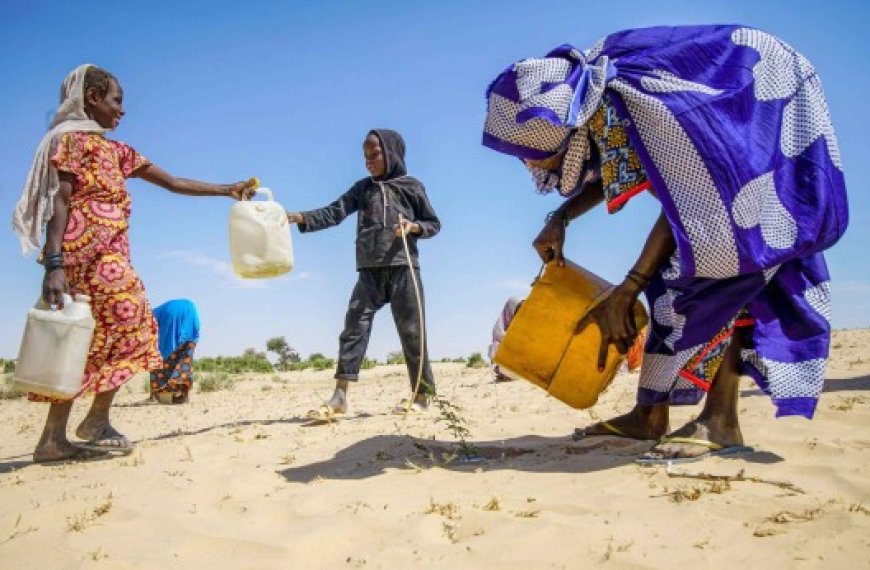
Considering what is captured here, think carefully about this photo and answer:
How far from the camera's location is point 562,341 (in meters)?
3.19

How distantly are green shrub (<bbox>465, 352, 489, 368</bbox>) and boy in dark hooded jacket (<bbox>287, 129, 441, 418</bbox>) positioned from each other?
6.00m

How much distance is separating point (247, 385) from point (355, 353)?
4.70m

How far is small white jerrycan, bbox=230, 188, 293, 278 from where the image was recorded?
431 centimetres

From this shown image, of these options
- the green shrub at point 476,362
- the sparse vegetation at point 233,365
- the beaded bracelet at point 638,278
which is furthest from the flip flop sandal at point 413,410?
the sparse vegetation at point 233,365

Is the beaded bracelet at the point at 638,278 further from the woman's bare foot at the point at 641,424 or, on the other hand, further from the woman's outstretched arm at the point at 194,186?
the woman's outstretched arm at the point at 194,186

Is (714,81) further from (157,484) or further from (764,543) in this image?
(157,484)

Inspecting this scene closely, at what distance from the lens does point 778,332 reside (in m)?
3.06

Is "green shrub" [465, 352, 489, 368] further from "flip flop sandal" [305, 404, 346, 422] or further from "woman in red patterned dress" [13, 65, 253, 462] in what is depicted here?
"woman in red patterned dress" [13, 65, 253, 462]

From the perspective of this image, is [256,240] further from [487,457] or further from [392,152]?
[487,457]

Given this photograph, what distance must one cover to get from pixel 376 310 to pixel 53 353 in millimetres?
2358

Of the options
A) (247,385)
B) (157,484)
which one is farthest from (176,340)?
(157,484)

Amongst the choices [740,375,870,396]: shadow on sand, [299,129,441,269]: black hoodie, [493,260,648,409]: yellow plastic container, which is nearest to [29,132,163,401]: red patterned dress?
[299,129,441,269]: black hoodie

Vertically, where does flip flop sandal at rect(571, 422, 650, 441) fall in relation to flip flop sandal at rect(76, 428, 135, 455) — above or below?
above

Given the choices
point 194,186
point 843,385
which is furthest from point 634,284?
point 843,385
